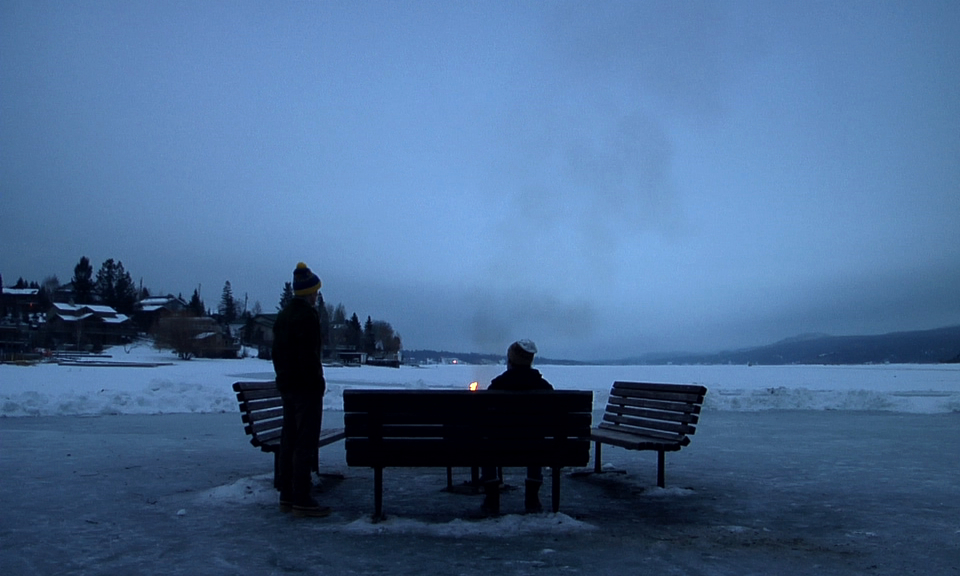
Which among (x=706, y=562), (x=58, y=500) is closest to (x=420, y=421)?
(x=706, y=562)

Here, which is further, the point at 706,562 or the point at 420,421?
the point at 420,421

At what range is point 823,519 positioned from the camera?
20.2ft

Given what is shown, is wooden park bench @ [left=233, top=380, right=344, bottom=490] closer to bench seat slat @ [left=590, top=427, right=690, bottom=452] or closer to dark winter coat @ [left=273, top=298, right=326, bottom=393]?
dark winter coat @ [left=273, top=298, right=326, bottom=393]

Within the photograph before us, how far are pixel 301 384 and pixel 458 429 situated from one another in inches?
52.3

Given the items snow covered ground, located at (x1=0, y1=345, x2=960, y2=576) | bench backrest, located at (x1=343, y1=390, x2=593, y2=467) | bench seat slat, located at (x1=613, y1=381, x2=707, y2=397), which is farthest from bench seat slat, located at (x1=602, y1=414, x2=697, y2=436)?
bench backrest, located at (x1=343, y1=390, x2=593, y2=467)

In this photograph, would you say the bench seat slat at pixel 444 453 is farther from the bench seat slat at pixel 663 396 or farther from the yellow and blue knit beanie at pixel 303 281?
the bench seat slat at pixel 663 396

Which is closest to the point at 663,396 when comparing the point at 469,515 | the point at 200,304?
the point at 469,515

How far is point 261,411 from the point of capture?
7297 mm

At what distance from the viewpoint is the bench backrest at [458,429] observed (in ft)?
18.5

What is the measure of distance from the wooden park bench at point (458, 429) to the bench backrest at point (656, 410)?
1919mm

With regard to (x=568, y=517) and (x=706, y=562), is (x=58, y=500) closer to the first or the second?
(x=568, y=517)

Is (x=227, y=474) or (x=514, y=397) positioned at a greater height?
(x=514, y=397)

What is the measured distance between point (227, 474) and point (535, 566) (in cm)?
477

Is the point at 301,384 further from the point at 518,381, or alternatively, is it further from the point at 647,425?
the point at 647,425
